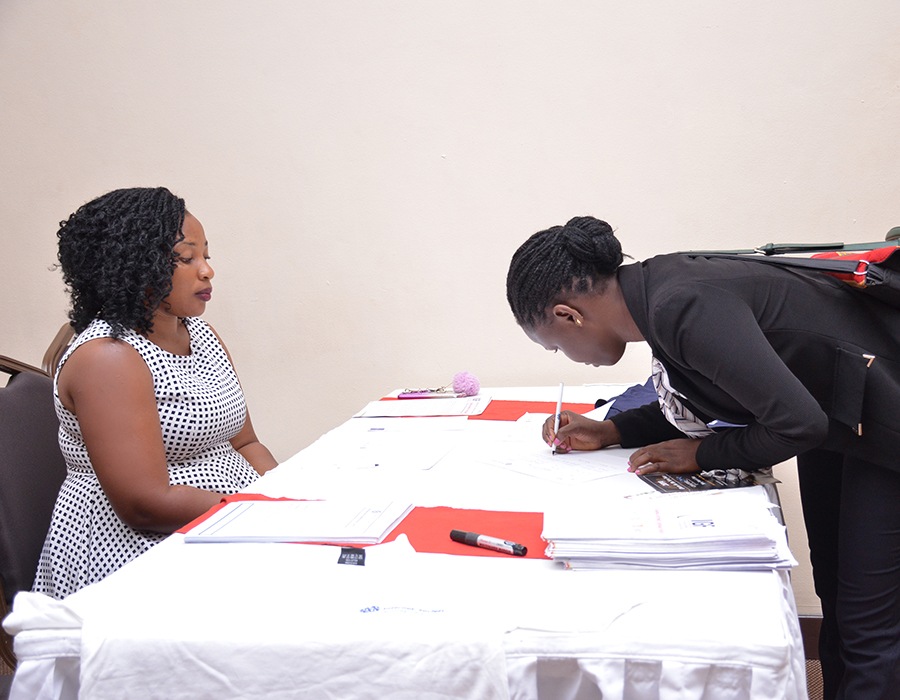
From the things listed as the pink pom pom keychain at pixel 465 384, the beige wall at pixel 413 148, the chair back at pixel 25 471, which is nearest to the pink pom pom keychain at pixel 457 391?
the pink pom pom keychain at pixel 465 384

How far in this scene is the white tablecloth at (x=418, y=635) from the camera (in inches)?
26.3

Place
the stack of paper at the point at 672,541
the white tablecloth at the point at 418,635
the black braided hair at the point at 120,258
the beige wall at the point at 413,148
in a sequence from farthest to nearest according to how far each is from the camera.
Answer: the beige wall at the point at 413,148 < the black braided hair at the point at 120,258 < the stack of paper at the point at 672,541 < the white tablecloth at the point at 418,635

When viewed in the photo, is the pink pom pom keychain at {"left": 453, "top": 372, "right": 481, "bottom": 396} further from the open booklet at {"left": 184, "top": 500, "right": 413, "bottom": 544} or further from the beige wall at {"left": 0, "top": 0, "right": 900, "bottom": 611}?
the open booklet at {"left": 184, "top": 500, "right": 413, "bottom": 544}

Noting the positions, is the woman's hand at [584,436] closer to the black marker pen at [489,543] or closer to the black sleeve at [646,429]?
the black sleeve at [646,429]

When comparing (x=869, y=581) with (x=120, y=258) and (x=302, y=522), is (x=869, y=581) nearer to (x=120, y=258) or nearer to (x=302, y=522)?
(x=302, y=522)

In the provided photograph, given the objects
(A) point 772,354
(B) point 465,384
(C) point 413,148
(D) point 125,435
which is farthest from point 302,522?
(C) point 413,148

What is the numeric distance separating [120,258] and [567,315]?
0.98 metres

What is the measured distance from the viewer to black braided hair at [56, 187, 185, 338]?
1478 millimetres

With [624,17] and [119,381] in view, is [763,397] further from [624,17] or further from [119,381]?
[624,17]

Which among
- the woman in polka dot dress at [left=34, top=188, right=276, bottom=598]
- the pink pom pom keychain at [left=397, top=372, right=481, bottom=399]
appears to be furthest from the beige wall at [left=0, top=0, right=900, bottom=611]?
the woman in polka dot dress at [left=34, top=188, right=276, bottom=598]

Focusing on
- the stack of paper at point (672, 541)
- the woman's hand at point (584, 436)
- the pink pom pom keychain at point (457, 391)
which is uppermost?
the stack of paper at point (672, 541)

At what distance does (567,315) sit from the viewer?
1236mm

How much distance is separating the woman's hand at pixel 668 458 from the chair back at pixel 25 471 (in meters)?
1.18

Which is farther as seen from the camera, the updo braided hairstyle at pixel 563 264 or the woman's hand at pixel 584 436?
the woman's hand at pixel 584 436
